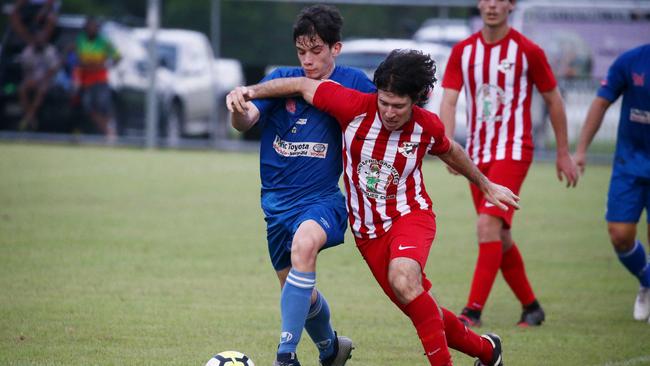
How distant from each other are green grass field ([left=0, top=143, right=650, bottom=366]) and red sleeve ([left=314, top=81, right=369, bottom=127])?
157cm

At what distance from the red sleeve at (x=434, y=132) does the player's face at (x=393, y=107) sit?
124 mm

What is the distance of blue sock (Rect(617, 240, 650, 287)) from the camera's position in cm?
810

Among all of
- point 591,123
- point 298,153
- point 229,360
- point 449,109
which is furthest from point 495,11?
point 229,360

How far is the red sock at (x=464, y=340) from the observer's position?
5875 mm

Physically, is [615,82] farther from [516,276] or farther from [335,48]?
[335,48]

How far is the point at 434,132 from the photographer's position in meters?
5.75

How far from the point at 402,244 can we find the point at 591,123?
9.81 ft

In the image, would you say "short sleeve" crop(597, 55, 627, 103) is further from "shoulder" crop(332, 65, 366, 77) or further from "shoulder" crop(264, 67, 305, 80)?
"shoulder" crop(264, 67, 305, 80)

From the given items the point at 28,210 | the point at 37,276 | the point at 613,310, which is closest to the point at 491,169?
the point at 613,310

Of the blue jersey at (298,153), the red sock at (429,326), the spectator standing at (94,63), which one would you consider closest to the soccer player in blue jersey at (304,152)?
the blue jersey at (298,153)

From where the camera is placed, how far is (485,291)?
766cm

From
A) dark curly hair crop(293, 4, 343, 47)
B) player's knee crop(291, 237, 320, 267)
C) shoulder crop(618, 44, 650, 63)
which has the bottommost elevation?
player's knee crop(291, 237, 320, 267)

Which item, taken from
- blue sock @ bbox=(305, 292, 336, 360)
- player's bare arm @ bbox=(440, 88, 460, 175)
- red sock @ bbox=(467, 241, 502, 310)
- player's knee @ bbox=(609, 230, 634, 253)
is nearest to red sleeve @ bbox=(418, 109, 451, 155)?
blue sock @ bbox=(305, 292, 336, 360)

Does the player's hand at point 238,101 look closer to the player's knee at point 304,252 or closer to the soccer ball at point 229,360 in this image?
the player's knee at point 304,252
